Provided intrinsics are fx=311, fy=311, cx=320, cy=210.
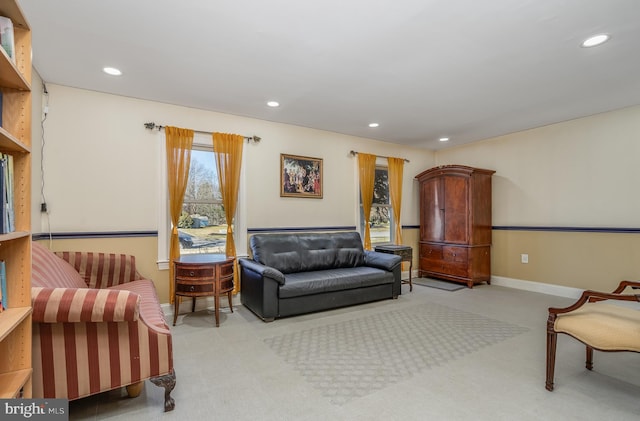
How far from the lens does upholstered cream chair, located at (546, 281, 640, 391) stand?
69.9 inches

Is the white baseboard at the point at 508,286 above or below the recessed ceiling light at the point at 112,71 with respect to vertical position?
below

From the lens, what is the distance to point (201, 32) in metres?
2.26

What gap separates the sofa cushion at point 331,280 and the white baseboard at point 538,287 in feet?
7.40

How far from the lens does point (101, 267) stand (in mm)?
2926

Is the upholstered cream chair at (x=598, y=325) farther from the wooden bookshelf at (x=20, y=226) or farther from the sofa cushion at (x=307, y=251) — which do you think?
the wooden bookshelf at (x=20, y=226)

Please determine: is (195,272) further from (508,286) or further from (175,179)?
(508,286)

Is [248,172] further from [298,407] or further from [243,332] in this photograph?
[298,407]

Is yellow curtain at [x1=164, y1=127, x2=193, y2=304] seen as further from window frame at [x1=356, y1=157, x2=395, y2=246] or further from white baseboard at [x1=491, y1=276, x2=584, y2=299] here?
white baseboard at [x1=491, y1=276, x2=584, y2=299]

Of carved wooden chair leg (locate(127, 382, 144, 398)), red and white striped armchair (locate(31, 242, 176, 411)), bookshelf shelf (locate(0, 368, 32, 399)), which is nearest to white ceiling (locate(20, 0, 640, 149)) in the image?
red and white striped armchair (locate(31, 242, 176, 411))

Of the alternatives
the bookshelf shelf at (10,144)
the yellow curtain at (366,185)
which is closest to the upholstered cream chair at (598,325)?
the bookshelf shelf at (10,144)

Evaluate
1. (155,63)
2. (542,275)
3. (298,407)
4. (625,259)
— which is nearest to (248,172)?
(155,63)

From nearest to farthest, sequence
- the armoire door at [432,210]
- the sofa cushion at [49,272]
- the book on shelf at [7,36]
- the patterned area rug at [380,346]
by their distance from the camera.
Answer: the book on shelf at [7,36]
the sofa cushion at [49,272]
the patterned area rug at [380,346]
the armoire door at [432,210]

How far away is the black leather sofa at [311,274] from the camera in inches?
132

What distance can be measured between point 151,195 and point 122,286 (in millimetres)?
1105
